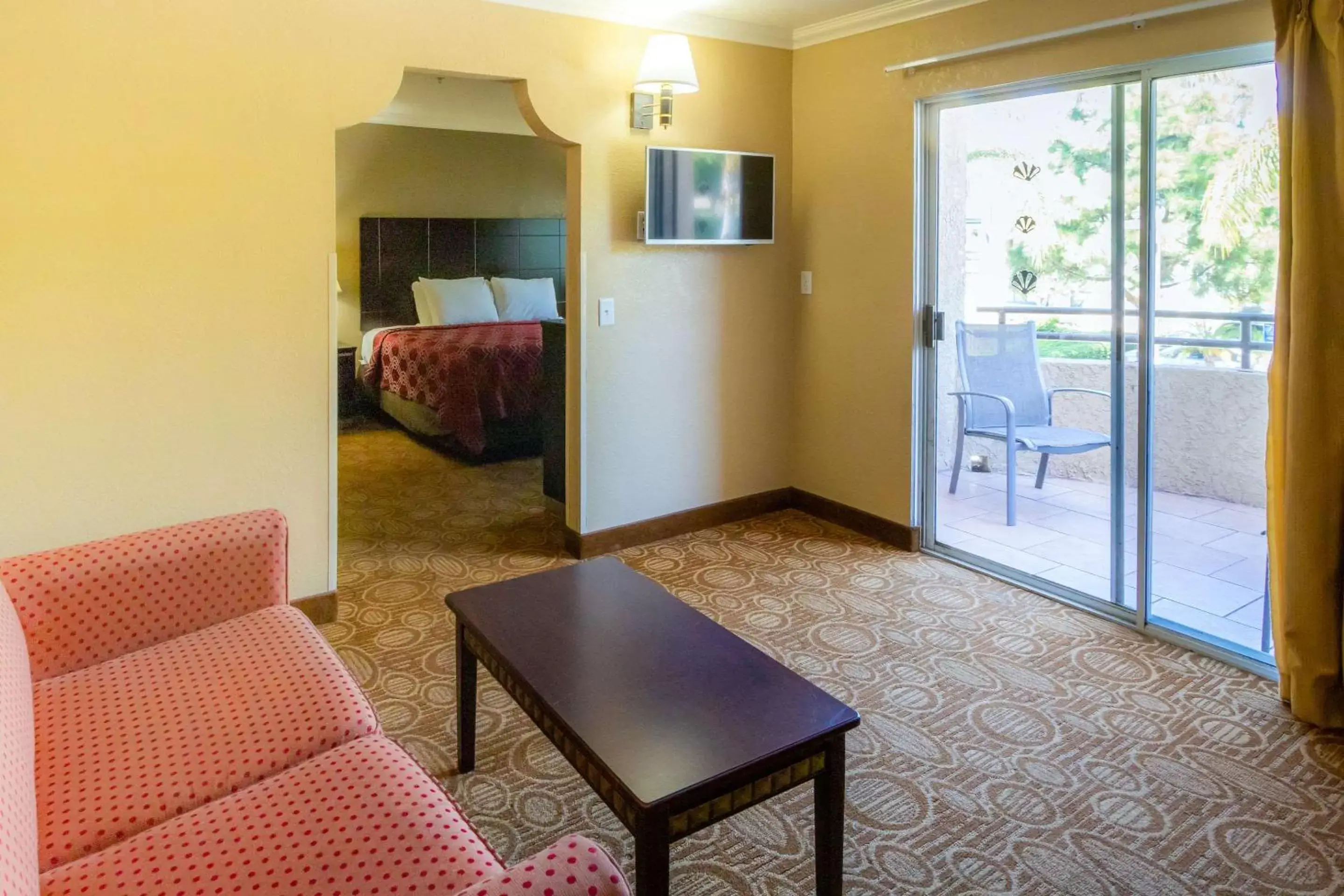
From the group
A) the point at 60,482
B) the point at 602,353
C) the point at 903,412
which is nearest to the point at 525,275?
the point at 602,353

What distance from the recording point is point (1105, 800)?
2.21m

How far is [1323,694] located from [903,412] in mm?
1882

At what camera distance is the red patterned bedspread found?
5.72 metres

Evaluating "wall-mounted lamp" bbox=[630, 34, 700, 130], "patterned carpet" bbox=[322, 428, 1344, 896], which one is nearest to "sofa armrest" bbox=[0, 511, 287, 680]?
"patterned carpet" bbox=[322, 428, 1344, 896]

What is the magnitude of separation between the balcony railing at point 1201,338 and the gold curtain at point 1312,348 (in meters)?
0.20

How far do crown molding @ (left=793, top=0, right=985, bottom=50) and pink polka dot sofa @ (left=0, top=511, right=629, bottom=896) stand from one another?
3158 millimetres

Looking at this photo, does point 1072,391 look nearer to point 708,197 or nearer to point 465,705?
point 708,197

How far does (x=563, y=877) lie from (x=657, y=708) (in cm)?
62

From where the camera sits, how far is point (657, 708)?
1732 millimetres

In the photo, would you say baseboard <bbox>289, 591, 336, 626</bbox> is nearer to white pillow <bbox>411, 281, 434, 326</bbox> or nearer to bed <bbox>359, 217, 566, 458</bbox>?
bed <bbox>359, 217, 566, 458</bbox>

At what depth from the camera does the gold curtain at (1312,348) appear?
95.3 inches

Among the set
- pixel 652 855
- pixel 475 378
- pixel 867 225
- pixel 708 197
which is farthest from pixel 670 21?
pixel 652 855

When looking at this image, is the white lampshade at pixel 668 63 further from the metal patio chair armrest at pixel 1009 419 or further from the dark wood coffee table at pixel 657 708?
the dark wood coffee table at pixel 657 708

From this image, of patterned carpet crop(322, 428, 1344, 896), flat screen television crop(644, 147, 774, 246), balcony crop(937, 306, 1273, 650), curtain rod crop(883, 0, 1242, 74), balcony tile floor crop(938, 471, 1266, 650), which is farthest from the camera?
flat screen television crop(644, 147, 774, 246)
